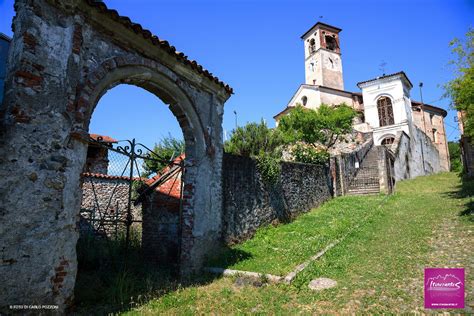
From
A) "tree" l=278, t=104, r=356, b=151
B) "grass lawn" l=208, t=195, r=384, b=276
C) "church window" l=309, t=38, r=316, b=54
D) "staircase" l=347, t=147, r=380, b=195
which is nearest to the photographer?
"grass lawn" l=208, t=195, r=384, b=276

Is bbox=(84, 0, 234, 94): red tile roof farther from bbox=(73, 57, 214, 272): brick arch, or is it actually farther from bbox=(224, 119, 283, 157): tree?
bbox=(224, 119, 283, 157): tree

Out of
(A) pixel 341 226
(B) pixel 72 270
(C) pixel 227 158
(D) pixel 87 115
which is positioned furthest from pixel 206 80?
(A) pixel 341 226

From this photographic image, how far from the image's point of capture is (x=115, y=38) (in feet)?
18.4

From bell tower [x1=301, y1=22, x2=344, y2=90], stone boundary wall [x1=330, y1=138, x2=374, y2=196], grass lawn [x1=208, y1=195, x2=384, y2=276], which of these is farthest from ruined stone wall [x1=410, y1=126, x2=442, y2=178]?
grass lawn [x1=208, y1=195, x2=384, y2=276]

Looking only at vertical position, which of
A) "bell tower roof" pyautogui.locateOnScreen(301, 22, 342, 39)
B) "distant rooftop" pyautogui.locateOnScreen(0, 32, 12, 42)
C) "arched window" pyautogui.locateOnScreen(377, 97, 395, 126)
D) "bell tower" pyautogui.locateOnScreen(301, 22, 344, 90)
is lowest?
"distant rooftop" pyautogui.locateOnScreen(0, 32, 12, 42)

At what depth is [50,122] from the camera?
14.4ft

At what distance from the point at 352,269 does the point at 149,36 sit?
6.32 metres

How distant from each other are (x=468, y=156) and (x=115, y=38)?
77.7 feet

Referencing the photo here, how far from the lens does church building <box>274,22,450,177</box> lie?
29.1 meters

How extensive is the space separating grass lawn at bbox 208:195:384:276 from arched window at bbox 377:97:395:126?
65.3ft

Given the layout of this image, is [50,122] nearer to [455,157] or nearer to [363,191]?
[363,191]

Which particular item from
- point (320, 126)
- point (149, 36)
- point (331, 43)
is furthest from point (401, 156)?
point (149, 36)

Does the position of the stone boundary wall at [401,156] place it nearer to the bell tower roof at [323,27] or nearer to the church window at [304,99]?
the church window at [304,99]

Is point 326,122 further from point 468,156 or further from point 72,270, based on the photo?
point 72,270
